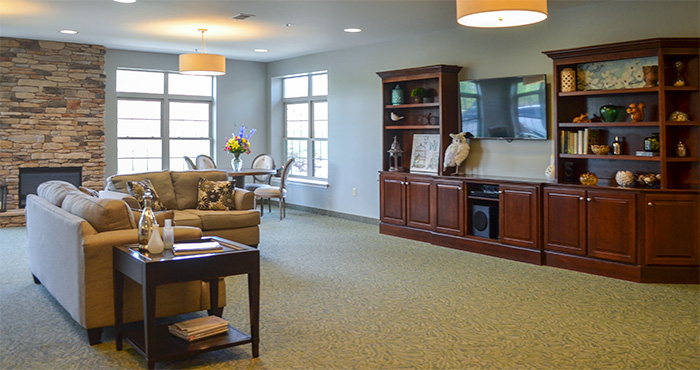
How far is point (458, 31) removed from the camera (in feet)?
24.0

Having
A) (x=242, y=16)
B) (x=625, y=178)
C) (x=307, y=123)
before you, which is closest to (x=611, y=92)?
(x=625, y=178)

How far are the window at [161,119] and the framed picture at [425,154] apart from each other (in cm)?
433

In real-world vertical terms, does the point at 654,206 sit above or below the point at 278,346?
above

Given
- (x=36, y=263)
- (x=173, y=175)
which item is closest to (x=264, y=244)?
(x=173, y=175)

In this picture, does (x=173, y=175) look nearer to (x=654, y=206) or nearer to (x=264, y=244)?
(x=264, y=244)

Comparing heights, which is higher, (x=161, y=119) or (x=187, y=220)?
(x=161, y=119)

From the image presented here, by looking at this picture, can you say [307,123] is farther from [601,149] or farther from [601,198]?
[601,198]

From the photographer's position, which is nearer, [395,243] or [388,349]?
[388,349]

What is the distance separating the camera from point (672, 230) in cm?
518

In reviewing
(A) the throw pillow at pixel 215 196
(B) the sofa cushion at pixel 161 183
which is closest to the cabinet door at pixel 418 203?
(A) the throw pillow at pixel 215 196

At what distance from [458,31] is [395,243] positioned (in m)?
2.64

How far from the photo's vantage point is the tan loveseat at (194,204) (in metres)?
6.11

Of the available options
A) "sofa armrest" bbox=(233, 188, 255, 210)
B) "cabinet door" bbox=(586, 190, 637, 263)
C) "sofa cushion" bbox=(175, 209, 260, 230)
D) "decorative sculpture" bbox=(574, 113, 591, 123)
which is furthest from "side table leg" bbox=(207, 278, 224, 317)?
"decorative sculpture" bbox=(574, 113, 591, 123)

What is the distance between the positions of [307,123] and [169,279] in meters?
7.41
